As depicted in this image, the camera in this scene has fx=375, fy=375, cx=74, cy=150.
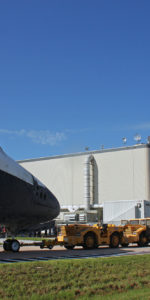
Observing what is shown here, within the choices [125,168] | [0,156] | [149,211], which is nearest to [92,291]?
[0,156]

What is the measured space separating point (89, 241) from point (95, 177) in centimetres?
5820

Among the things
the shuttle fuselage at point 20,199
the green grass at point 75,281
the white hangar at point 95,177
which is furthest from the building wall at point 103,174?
the green grass at point 75,281

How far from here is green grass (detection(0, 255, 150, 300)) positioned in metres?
8.48

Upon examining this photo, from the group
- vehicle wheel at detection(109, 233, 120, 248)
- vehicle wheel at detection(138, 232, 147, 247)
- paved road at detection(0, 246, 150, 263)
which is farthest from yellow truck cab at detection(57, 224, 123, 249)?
vehicle wheel at detection(138, 232, 147, 247)

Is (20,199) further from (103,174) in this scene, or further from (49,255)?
(103,174)

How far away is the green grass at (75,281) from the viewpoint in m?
8.48

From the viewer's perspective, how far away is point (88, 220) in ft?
256

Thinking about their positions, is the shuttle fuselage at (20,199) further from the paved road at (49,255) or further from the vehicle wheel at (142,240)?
the vehicle wheel at (142,240)

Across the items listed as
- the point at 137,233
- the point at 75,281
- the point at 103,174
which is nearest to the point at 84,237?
the point at 137,233

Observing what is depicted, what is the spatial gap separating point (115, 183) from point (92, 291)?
6956cm

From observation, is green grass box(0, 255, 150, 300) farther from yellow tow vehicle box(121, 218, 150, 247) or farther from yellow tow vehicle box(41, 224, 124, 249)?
yellow tow vehicle box(121, 218, 150, 247)

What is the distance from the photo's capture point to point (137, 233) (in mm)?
26906

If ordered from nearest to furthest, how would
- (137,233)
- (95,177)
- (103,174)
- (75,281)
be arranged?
(75,281) < (137,233) < (103,174) < (95,177)

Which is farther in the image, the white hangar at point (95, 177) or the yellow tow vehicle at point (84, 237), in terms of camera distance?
the white hangar at point (95, 177)
